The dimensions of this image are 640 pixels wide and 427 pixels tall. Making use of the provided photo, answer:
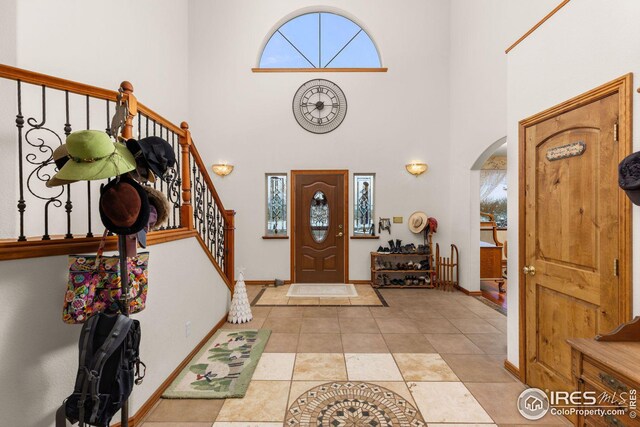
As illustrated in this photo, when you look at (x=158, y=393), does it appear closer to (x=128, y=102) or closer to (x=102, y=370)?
(x=102, y=370)

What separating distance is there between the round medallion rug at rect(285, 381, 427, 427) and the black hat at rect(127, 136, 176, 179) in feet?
5.88

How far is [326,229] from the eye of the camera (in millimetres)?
5863

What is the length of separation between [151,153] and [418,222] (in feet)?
16.5

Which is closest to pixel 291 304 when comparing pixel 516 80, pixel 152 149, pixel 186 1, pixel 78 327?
pixel 78 327

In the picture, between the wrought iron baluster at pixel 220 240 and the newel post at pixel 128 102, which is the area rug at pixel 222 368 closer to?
the wrought iron baluster at pixel 220 240

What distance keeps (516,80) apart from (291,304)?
12.7ft

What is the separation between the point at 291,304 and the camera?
4.57m

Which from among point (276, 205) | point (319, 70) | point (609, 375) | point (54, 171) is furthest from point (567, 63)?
point (276, 205)

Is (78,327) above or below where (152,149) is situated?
below

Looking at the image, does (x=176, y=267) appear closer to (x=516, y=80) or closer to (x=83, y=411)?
(x=83, y=411)

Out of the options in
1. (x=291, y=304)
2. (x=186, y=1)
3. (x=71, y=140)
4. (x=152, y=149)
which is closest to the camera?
(x=71, y=140)

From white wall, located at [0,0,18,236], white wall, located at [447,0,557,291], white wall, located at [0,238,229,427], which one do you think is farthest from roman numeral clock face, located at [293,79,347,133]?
white wall, located at [0,238,229,427]

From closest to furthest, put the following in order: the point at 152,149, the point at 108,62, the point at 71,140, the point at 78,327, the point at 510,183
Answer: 1. the point at 71,140
2. the point at 152,149
3. the point at 78,327
4. the point at 510,183
5. the point at 108,62

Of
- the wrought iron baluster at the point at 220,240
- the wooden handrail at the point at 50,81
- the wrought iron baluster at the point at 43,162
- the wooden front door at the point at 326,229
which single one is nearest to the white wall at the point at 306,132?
the wooden front door at the point at 326,229
